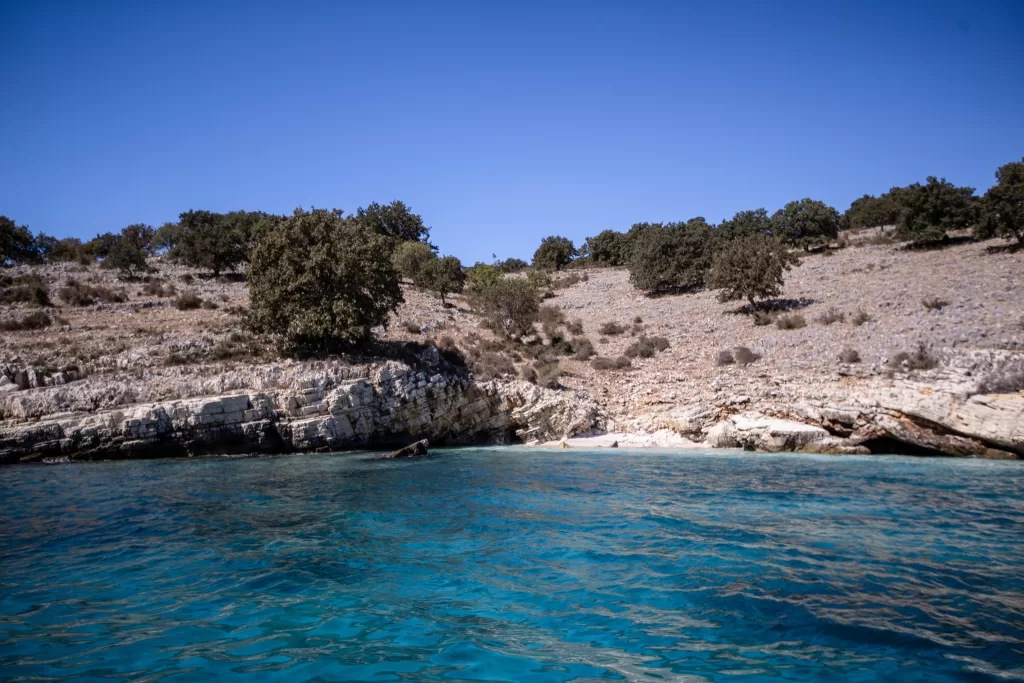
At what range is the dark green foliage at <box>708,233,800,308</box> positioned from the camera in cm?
3838

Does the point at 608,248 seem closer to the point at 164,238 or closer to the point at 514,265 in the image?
the point at 514,265

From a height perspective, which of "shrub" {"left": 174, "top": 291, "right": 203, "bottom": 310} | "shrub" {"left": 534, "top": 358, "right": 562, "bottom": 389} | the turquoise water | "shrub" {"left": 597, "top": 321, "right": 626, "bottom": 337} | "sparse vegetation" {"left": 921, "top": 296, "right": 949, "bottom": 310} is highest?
"shrub" {"left": 174, "top": 291, "right": 203, "bottom": 310}

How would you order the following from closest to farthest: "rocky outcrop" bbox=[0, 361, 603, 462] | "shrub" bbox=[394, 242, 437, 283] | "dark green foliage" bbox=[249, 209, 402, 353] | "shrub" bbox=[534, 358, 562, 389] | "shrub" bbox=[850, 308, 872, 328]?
"rocky outcrop" bbox=[0, 361, 603, 462] < "dark green foliage" bbox=[249, 209, 402, 353] < "shrub" bbox=[534, 358, 562, 389] < "shrub" bbox=[850, 308, 872, 328] < "shrub" bbox=[394, 242, 437, 283]

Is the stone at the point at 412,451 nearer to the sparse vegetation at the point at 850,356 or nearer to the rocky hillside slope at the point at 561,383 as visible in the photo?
the rocky hillside slope at the point at 561,383

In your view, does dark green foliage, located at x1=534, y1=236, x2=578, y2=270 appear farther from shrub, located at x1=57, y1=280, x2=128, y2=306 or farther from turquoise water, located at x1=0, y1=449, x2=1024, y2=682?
turquoise water, located at x1=0, y1=449, x2=1024, y2=682

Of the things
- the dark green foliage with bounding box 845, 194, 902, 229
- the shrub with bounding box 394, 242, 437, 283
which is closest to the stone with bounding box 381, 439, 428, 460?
the shrub with bounding box 394, 242, 437, 283

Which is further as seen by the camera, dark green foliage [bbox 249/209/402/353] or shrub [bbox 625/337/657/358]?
shrub [bbox 625/337/657/358]

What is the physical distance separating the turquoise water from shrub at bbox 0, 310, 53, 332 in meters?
18.4

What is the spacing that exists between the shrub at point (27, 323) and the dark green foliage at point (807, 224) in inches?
2403

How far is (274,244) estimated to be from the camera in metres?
28.1

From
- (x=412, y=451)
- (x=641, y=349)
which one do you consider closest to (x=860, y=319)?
(x=641, y=349)

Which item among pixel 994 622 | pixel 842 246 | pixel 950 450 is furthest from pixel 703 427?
pixel 842 246

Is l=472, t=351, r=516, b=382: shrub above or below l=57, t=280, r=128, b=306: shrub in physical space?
A: below

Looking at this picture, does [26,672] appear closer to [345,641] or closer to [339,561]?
[345,641]
